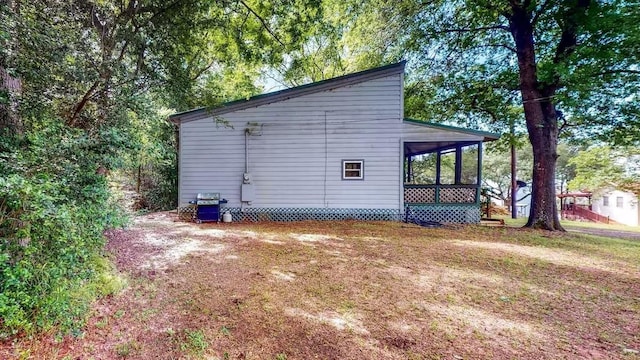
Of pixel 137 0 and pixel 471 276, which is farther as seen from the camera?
pixel 137 0

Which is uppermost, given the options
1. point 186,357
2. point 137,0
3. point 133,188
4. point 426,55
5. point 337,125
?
point 426,55

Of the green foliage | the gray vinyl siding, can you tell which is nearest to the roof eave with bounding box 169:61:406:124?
the gray vinyl siding

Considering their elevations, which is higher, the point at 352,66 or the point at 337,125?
the point at 352,66

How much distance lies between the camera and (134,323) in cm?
254

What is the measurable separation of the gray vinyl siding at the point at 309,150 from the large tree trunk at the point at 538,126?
3.91m

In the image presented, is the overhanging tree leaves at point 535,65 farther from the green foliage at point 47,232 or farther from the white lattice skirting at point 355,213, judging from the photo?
the green foliage at point 47,232

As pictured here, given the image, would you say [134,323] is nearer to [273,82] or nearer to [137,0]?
[137,0]

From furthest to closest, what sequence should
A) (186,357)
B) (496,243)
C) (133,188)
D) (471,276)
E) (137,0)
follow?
(133,188), (496,243), (137,0), (471,276), (186,357)

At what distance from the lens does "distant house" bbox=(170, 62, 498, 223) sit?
8828 mm

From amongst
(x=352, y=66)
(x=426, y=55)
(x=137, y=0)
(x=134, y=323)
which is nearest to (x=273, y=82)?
(x=352, y=66)

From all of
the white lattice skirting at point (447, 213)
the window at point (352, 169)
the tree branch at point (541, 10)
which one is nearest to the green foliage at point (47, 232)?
the window at point (352, 169)

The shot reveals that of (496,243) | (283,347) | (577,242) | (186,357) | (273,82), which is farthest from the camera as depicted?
(273,82)

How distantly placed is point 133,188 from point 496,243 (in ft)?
46.4

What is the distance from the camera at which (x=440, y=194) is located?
9.16 metres
